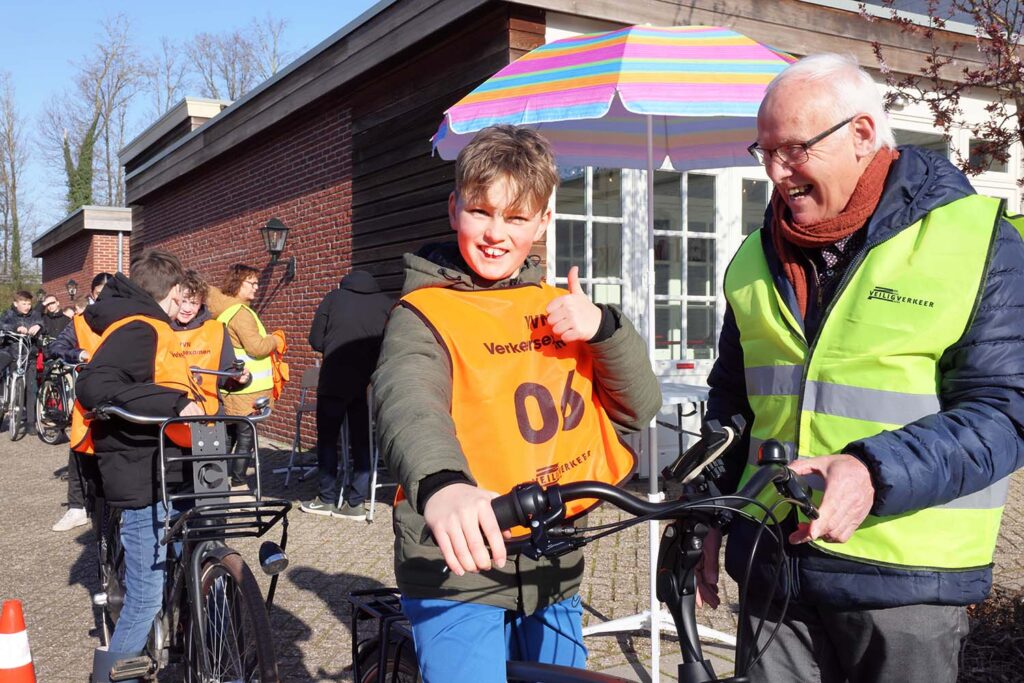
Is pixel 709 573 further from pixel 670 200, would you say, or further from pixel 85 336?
pixel 670 200

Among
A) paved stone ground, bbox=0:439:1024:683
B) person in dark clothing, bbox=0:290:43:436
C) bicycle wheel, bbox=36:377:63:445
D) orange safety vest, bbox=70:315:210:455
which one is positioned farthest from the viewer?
person in dark clothing, bbox=0:290:43:436

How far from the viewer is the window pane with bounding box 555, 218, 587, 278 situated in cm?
819

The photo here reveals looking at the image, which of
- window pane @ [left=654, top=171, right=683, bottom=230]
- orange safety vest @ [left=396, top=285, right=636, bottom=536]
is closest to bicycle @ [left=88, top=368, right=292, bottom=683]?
orange safety vest @ [left=396, top=285, right=636, bottom=536]

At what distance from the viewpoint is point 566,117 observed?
12.6ft

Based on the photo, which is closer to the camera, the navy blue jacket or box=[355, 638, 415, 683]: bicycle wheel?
the navy blue jacket

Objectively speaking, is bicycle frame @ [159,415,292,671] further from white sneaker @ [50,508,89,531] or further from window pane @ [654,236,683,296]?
window pane @ [654,236,683,296]

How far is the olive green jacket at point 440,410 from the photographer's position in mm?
1694

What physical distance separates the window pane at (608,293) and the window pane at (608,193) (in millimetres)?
654

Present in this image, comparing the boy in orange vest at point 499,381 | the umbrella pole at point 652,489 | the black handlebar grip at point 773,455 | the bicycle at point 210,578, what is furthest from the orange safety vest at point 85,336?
the black handlebar grip at point 773,455

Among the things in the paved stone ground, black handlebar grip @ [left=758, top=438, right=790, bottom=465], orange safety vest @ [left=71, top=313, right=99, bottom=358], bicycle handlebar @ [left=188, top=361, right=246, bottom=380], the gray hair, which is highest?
the gray hair

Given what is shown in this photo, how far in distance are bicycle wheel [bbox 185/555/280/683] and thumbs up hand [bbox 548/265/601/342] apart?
177 cm

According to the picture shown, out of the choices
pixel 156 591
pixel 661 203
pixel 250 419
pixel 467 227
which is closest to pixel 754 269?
pixel 467 227

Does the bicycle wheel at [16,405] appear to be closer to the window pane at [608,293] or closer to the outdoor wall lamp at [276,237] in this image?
the outdoor wall lamp at [276,237]

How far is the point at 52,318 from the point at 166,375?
1204 cm
